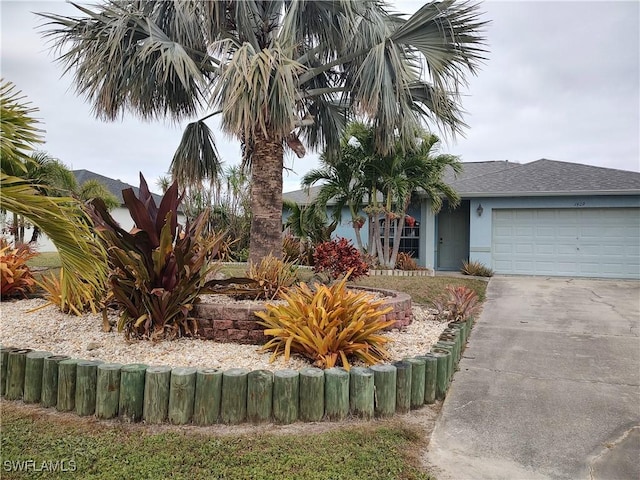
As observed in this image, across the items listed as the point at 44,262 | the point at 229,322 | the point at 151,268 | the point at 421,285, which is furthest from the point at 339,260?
the point at 44,262

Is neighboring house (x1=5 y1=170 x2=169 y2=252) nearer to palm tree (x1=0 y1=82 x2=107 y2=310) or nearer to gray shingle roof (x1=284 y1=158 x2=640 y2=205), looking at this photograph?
gray shingle roof (x1=284 y1=158 x2=640 y2=205)

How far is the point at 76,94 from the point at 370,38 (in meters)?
4.93

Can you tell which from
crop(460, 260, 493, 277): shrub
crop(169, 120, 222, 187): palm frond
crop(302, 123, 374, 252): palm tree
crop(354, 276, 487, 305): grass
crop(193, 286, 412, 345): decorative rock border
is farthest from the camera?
crop(460, 260, 493, 277): shrub

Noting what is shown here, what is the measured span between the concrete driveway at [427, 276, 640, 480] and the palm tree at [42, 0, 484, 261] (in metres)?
3.54

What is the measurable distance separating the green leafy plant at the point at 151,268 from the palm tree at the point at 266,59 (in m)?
1.82

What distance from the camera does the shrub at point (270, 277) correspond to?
5.67 m

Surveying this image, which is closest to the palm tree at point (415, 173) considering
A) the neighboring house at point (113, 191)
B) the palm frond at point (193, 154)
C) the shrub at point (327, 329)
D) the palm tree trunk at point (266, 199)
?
the palm frond at point (193, 154)

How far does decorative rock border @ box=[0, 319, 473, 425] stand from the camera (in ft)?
11.2

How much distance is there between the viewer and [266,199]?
6.91 meters

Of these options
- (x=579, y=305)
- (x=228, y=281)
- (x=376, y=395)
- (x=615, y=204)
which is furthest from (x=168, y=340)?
(x=615, y=204)

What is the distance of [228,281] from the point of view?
5.23 meters

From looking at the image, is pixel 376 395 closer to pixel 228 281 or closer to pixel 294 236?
pixel 228 281

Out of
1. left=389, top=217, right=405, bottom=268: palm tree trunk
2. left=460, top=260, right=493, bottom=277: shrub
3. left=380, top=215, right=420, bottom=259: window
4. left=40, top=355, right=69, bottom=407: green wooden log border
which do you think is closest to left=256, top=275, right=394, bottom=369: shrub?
left=40, top=355, right=69, bottom=407: green wooden log border

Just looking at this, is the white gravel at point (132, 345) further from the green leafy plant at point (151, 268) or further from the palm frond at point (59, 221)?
the palm frond at point (59, 221)
